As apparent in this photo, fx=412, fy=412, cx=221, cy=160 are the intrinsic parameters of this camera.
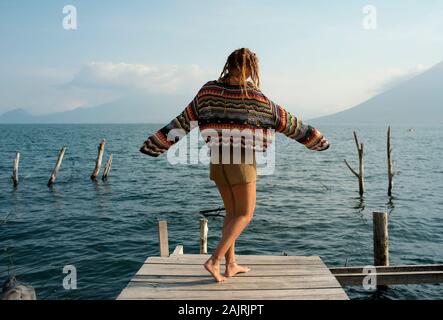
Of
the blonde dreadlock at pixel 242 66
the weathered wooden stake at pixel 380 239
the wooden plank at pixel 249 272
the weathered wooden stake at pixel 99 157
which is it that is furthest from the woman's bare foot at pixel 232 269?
the weathered wooden stake at pixel 99 157

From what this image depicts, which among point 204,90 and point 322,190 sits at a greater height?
point 204,90

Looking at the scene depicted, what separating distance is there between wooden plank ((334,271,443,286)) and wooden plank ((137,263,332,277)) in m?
2.42

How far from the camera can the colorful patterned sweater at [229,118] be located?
413cm

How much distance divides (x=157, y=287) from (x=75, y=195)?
19.7m

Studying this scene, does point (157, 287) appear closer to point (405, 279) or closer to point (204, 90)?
point (204, 90)

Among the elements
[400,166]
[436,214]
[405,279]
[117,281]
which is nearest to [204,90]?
[405,279]

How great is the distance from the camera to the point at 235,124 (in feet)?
13.6

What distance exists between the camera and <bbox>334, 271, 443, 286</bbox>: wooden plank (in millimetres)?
7465

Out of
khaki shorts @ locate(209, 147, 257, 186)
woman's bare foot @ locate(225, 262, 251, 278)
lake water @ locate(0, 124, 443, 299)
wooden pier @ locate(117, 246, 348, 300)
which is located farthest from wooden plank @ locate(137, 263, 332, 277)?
lake water @ locate(0, 124, 443, 299)

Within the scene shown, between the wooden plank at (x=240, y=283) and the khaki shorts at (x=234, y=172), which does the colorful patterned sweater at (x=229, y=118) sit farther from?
the wooden plank at (x=240, y=283)

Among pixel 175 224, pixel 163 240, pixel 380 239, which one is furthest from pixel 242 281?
pixel 175 224

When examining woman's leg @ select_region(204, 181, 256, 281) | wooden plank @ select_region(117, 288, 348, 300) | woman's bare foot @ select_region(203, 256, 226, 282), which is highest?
woman's leg @ select_region(204, 181, 256, 281)

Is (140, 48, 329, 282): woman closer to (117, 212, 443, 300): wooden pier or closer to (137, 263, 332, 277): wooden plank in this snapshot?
(117, 212, 443, 300): wooden pier
